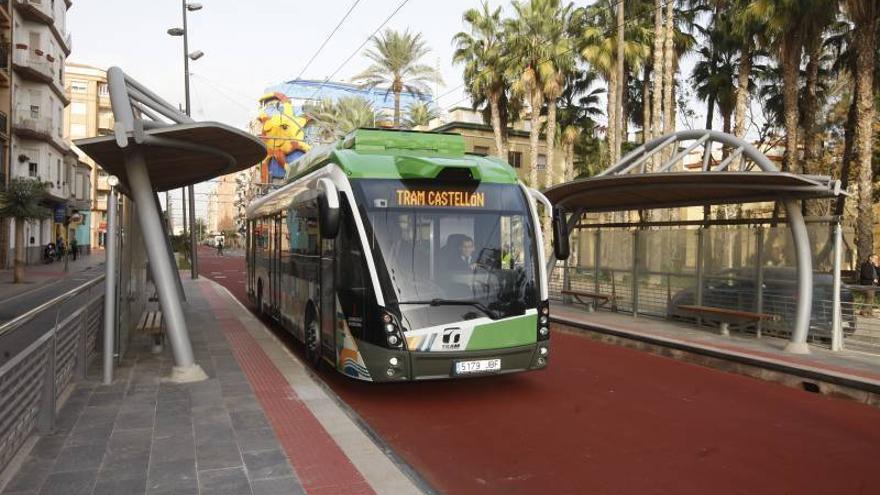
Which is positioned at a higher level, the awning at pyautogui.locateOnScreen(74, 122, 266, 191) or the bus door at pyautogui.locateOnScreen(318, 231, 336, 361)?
the awning at pyautogui.locateOnScreen(74, 122, 266, 191)

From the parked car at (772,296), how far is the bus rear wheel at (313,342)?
8128mm

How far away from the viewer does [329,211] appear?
745 centimetres

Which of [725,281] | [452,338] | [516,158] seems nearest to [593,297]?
[725,281]

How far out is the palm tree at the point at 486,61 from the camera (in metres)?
33.5

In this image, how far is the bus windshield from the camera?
740cm

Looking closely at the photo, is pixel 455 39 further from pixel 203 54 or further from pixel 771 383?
pixel 771 383

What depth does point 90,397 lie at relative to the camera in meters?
7.20

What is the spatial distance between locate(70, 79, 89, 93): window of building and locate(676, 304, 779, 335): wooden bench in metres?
76.6

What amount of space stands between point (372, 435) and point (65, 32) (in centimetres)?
5096

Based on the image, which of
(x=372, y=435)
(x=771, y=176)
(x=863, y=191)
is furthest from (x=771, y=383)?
(x=863, y=191)

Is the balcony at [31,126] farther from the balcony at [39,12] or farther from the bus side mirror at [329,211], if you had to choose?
the bus side mirror at [329,211]

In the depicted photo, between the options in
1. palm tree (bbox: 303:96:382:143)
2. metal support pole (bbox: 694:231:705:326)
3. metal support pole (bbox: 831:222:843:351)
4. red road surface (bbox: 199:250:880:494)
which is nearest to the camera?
red road surface (bbox: 199:250:880:494)

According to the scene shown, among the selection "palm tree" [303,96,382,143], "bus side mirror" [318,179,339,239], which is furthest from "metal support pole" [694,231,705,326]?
"palm tree" [303,96,382,143]

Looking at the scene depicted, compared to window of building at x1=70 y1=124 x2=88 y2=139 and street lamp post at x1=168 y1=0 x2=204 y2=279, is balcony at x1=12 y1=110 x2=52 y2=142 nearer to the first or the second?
street lamp post at x1=168 y1=0 x2=204 y2=279
